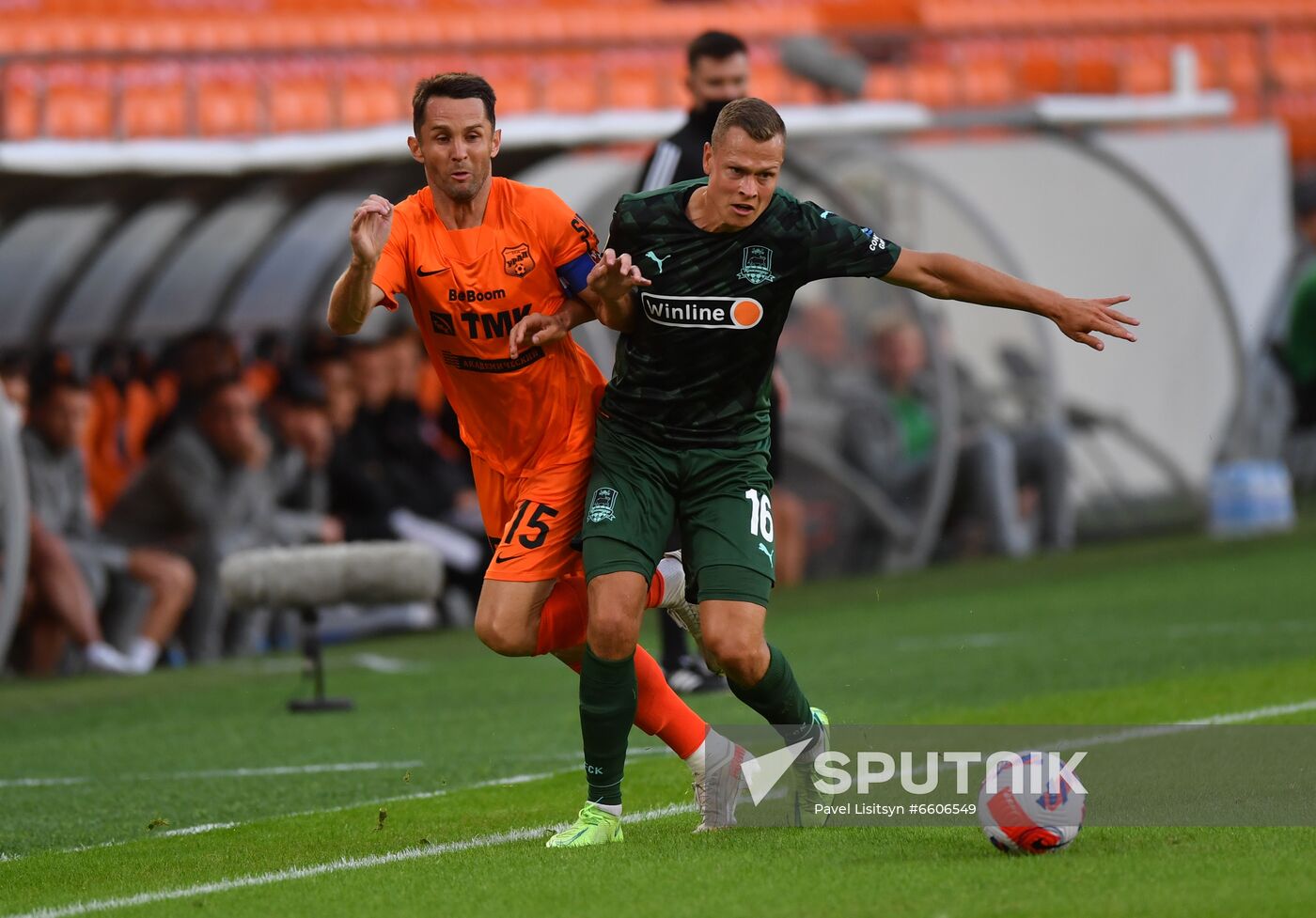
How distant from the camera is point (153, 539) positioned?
12.5 meters

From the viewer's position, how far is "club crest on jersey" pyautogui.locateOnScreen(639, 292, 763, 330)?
5719mm

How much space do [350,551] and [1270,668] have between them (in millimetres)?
4318

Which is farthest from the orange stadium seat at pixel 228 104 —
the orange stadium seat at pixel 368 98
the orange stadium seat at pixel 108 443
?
the orange stadium seat at pixel 108 443

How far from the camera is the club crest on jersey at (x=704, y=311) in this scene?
18.8 feet

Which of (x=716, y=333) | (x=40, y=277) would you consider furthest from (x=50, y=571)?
(x=716, y=333)

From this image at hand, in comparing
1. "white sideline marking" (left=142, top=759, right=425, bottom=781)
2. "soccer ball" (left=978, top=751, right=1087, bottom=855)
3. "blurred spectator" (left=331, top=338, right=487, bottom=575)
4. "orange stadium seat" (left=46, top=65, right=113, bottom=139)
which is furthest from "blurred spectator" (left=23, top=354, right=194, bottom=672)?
"soccer ball" (left=978, top=751, right=1087, bottom=855)

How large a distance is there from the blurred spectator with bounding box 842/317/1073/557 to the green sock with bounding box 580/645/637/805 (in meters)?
9.82

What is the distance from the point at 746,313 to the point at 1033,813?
62.6 inches

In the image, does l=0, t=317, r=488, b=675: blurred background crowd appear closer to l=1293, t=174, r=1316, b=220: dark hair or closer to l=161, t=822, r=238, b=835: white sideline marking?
l=161, t=822, r=238, b=835: white sideline marking

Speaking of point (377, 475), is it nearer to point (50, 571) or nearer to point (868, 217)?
point (50, 571)

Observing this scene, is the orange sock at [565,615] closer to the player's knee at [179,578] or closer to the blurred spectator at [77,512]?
the blurred spectator at [77,512]

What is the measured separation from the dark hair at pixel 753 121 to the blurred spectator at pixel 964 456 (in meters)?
9.81

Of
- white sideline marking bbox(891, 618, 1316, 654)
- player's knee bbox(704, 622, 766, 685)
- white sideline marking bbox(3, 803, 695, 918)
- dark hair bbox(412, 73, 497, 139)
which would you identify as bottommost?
white sideline marking bbox(891, 618, 1316, 654)

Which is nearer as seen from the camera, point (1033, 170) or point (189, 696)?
point (189, 696)
